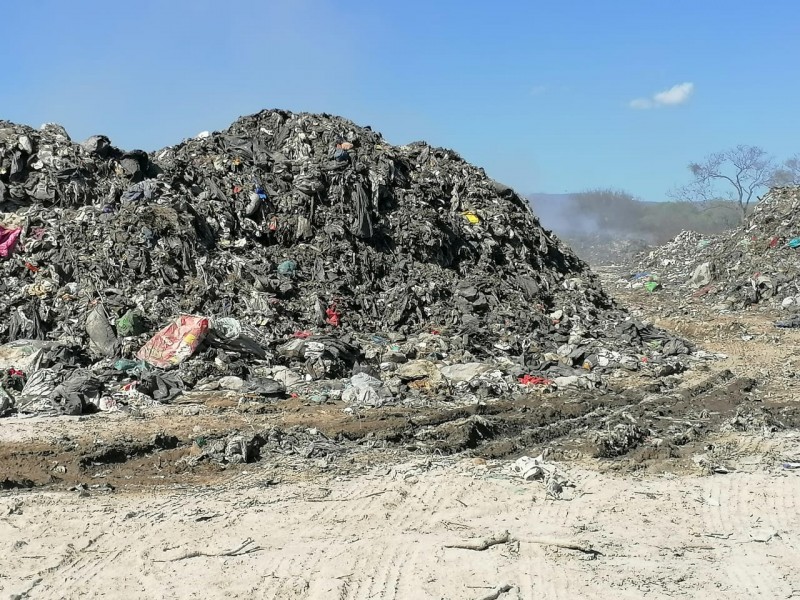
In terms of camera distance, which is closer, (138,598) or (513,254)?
(138,598)

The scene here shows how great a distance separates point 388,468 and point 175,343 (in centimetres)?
382

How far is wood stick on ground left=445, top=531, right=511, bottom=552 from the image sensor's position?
4883 millimetres

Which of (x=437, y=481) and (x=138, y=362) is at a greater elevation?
(x=138, y=362)

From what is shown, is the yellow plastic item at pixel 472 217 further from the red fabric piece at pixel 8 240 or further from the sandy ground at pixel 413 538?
the sandy ground at pixel 413 538

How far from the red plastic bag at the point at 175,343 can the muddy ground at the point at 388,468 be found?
892mm

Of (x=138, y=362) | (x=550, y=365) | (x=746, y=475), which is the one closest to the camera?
(x=746, y=475)

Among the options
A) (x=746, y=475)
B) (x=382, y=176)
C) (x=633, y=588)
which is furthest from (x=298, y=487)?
(x=382, y=176)

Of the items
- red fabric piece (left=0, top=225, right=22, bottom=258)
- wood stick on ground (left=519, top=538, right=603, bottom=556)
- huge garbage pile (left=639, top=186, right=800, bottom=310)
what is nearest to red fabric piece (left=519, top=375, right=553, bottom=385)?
wood stick on ground (left=519, top=538, right=603, bottom=556)

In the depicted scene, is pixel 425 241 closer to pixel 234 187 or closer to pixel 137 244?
pixel 234 187

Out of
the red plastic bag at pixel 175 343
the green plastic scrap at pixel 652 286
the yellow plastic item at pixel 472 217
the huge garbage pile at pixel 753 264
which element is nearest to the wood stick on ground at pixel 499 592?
the red plastic bag at pixel 175 343

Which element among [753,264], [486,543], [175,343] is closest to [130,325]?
[175,343]

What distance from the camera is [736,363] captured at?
1097 centimetres

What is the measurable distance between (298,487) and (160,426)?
2.09m

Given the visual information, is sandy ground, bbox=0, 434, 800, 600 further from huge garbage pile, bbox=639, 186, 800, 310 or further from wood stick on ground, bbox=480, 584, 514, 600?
huge garbage pile, bbox=639, 186, 800, 310
